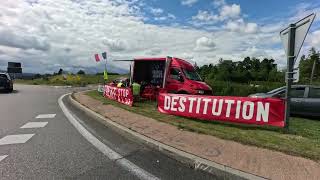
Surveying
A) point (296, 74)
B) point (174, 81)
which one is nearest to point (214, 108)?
point (296, 74)

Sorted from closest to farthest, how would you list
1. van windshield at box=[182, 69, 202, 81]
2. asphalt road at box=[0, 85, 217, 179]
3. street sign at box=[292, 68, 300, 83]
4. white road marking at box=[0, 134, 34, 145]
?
asphalt road at box=[0, 85, 217, 179]
white road marking at box=[0, 134, 34, 145]
street sign at box=[292, 68, 300, 83]
van windshield at box=[182, 69, 202, 81]

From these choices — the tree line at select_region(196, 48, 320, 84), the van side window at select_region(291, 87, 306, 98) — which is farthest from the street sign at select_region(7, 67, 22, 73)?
the van side window at select_region(291, 87, 306, 98)

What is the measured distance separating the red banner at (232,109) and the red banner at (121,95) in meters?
Answer: 4.55

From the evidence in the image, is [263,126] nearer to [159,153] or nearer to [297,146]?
[297,146]

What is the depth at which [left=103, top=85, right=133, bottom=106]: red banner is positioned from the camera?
16748 mm

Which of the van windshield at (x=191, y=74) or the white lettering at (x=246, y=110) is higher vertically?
the van windshield at (x=191, y=74)

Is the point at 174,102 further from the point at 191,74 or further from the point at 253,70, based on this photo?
the point at 253,70

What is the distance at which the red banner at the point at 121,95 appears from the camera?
16748mm

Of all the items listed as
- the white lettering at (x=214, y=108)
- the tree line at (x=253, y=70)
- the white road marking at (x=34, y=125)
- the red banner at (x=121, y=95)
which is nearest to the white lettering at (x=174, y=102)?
the white lettering at (x=214, y=108)

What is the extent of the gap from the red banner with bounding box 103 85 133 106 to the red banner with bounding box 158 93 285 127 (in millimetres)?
4554

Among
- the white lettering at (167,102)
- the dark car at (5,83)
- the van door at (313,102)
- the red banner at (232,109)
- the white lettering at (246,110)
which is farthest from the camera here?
the dark car at (5,83)

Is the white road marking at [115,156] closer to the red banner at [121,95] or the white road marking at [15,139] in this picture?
the white road marking at [15,139]

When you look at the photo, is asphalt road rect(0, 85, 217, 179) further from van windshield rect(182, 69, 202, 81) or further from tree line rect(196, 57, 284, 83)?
tree line rect(196, 57, 284, 83)

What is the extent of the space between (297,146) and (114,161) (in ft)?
12.3
